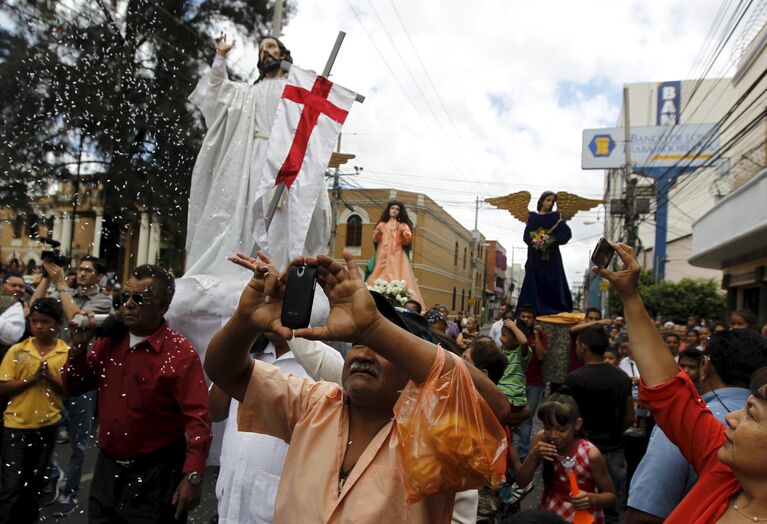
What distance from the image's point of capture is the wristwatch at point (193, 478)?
10.4 feet

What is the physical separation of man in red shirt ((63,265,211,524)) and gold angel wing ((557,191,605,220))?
15.0 feet

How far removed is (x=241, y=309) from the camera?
186 cm

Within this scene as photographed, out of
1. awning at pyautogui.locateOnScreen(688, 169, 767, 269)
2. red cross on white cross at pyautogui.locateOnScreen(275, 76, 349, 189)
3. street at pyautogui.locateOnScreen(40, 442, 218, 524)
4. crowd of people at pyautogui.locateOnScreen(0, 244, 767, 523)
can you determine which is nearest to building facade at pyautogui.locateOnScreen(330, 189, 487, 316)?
awning at pyautogui.locateOnScreen(688, 169, 767, 269)

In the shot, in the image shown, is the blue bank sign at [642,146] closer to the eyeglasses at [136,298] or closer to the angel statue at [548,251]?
the angel statue at [548,251]

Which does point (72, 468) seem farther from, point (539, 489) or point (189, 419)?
point (539, 489)

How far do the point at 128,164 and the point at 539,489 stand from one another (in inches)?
191

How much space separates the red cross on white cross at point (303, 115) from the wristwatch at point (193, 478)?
187 centimetres

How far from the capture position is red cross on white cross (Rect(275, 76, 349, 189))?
4086 millimetres

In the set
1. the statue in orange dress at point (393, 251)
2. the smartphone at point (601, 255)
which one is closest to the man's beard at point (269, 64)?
the smartphone at point (601, 255)

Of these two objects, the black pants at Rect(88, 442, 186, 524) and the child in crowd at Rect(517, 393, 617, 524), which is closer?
the black pants at Rect(88, 442, 186, 524)

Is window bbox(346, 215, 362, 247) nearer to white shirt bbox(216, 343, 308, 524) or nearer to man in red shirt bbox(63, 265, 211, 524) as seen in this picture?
man in red shirt bbox(63, 265, 211, 524)

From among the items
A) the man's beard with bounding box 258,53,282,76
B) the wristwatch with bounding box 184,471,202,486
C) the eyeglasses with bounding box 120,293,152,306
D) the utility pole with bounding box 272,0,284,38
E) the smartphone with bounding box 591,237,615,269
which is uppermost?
the utility pole with bounding box 272,0,284,38

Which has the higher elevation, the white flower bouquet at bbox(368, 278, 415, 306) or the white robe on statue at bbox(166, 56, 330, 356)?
the white robe on statue at bbox(166, 56, 330, 356)

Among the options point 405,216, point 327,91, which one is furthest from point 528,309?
point 327,91
